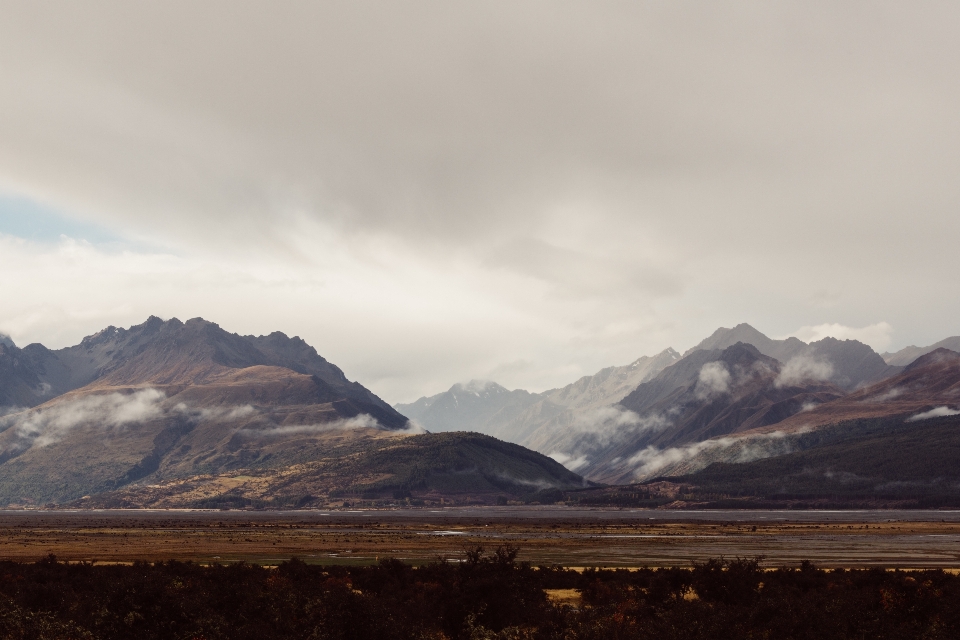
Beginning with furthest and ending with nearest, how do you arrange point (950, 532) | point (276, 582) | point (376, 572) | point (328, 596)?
1. point (950, 532)
2. point (376, 572)
3. point (276, 582)
4. point (328, 596)

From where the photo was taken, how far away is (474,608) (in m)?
49.4

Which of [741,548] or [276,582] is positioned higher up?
[276,582]

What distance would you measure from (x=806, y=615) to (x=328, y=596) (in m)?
28.9

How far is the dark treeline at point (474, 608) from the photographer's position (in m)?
40.6

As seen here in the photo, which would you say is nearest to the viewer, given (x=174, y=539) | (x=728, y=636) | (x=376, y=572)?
(x=728, y=636)

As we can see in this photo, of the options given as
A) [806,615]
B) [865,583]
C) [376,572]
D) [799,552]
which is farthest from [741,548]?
[806,615]

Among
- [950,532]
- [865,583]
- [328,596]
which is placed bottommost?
[950,532]

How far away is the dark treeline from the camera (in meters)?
40.6

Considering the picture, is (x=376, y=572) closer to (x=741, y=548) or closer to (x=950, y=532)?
(x=741, y=548)

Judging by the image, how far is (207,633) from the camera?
41.2 m

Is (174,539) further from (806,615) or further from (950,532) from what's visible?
(950,532)

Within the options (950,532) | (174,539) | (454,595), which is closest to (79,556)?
(174,539)

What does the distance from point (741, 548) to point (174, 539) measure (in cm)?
12420

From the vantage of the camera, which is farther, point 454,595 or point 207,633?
point 454,595
